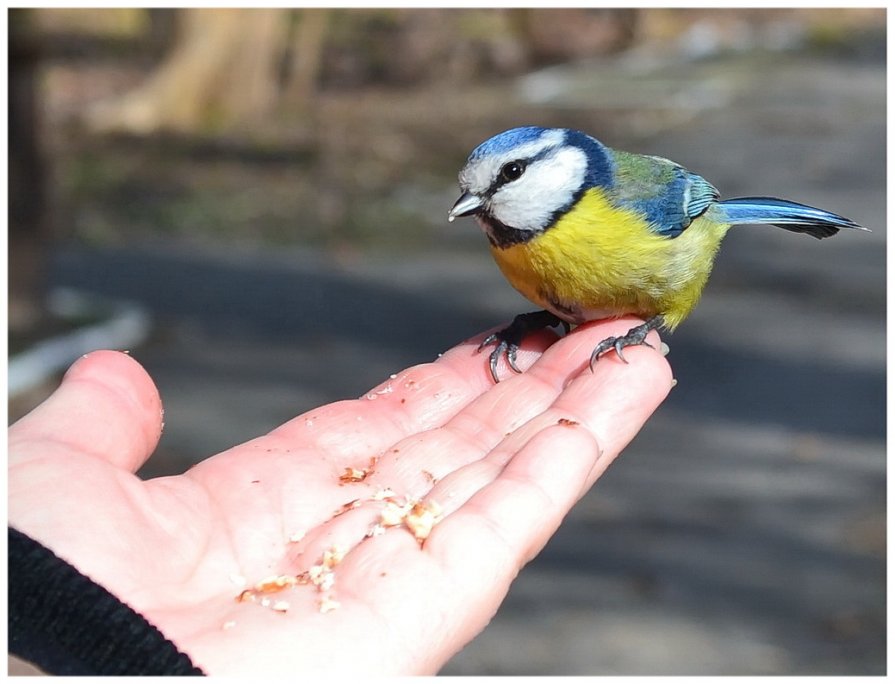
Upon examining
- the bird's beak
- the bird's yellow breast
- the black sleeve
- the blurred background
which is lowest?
the black sleeve

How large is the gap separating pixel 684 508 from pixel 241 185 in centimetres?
645

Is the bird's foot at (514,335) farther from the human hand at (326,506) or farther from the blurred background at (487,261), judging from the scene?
the blurred background at (487,261)

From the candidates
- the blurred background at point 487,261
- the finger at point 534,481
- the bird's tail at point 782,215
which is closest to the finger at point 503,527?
the finger at point 534,481

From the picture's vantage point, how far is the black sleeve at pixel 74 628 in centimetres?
215

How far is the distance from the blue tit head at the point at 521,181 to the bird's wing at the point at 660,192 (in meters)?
0.12

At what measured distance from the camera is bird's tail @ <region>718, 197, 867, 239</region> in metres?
3.35

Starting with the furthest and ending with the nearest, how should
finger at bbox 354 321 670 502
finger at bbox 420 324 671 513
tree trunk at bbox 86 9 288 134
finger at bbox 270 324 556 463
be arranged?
tree trunk at bbox 86 9 288 134, finger at bbox 270 324 556 463, finger at bbox 354 321 670 502, finger at bbox 420 324 671 513

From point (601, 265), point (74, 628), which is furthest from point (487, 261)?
point (74, 628)

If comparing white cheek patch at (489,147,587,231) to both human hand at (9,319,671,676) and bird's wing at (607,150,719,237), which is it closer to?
bird's wing at (607,150,719,237)

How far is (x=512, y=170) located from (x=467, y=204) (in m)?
0.14

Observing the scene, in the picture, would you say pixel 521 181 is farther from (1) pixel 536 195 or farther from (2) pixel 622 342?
(2) pixel 622 342

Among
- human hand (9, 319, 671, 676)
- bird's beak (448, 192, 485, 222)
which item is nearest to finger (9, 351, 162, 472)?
human hand (9, 319, 671, 676)

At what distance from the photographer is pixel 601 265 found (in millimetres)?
3039

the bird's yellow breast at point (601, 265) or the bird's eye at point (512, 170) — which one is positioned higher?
the bird's eye at point (512, 170)
